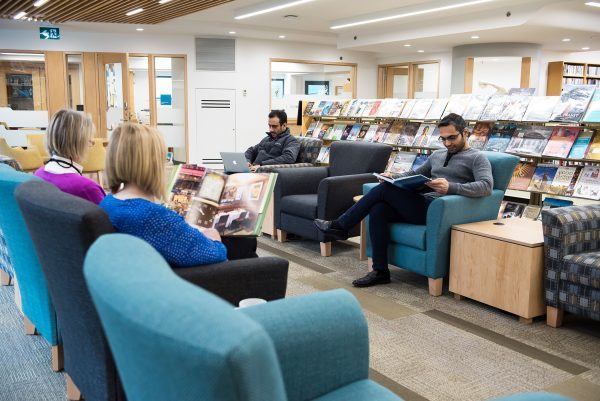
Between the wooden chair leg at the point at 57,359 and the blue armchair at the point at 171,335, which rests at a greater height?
the blue armchair at the point at 171,335

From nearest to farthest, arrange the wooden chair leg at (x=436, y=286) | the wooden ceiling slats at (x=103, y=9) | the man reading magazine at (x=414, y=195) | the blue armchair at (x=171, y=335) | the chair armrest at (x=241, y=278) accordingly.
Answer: the blue armchair at (x=171, y=335), the chair armrest at (x=241, y=278), the wooden chair leg at (x=436, y=286), the man reading magazine at (x=414, y=195), the wooden ceiling slats at (x=103, y=9)

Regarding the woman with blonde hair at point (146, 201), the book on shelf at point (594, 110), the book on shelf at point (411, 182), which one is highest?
the book on shelf at point (594, 110)

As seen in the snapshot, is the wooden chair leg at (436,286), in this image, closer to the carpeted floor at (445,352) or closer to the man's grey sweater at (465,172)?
the carpeted floor at (445,352)

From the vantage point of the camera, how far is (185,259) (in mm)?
2025

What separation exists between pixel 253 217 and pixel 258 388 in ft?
6.12

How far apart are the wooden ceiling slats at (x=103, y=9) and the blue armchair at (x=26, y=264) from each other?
6.35 meters

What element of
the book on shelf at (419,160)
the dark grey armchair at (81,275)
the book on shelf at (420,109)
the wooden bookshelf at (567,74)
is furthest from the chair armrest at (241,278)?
the wooden bookshelf at (567,74)

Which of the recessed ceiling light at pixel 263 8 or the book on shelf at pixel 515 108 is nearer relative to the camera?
the book on shelf at pixel 515 108

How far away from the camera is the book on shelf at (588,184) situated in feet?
15.3

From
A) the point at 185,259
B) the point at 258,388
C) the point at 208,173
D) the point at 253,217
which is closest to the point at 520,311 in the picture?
the point at 253,217

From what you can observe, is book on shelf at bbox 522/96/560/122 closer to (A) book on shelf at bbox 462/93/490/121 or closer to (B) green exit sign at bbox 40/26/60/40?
(A) book on shelf at bbox 462/93/490/121

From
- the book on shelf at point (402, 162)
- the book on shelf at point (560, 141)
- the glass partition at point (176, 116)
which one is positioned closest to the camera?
the book on shelf at point (560, 141)

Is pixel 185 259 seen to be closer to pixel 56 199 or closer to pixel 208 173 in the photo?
pixel 56 199

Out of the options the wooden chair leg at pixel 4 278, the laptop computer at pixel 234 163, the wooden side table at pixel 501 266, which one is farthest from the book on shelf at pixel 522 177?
the wooden chair leg at pixel 4 278
